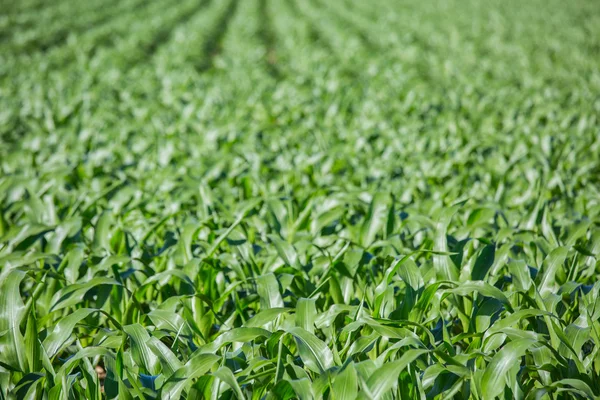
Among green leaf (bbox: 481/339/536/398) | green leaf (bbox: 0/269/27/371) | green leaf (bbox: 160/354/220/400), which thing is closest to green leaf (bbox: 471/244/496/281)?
green leaf (bbox: 481/339/536/398)

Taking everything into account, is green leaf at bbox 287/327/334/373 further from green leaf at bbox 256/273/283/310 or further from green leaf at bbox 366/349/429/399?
green leaf at bbox 256/273/283/310

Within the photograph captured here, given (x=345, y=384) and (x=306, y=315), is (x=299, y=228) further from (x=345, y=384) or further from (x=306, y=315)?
(x=345, y=384)

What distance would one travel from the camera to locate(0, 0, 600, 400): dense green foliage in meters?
1.94

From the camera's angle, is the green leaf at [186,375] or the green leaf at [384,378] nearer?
the green leaf at [384,378]

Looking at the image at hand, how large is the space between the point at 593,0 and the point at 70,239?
1021 inches

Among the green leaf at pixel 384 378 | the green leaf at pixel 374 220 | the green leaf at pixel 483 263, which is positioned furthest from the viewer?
the green leaf at pixel 374 220

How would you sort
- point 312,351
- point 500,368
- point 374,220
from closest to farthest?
point 500,368
point 312,351
point 374,220

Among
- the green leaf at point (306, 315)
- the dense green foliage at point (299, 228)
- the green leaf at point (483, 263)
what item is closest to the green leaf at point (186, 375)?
the dense green foliage at point (299, 228)

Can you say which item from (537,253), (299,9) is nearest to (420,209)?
(537,253)

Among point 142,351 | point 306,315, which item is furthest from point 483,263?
point 142,351

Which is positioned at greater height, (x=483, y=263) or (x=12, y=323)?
(x=12, y=323)

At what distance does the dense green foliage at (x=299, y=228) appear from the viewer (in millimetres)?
1937

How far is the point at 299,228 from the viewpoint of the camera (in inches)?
129

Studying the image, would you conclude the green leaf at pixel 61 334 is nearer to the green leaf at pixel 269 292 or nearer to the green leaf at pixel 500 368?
the green leaf at pixel 269 292
